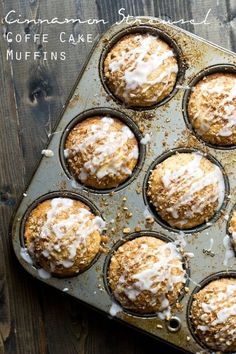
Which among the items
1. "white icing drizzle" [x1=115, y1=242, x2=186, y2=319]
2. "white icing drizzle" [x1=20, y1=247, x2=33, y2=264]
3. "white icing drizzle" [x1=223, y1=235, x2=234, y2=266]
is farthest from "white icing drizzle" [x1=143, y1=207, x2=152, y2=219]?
"white icing drizzle" [x1=20, y1=247, x2=33, y2=264]

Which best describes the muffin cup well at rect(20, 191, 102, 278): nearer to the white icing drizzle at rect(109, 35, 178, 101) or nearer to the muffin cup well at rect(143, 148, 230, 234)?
the muffin cup well at rect(143, 148, 230, 234)

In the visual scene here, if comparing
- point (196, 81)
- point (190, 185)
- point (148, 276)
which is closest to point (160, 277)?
point (148, 276)

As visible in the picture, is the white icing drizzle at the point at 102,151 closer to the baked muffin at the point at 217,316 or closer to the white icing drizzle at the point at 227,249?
the white icing drizzle at the point at 227,249

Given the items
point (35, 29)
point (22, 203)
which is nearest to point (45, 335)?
point (22, 203)

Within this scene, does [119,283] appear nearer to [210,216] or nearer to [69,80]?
[210,216]

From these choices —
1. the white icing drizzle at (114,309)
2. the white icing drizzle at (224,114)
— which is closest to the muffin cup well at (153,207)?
the white icing drizzle at (224,114)
